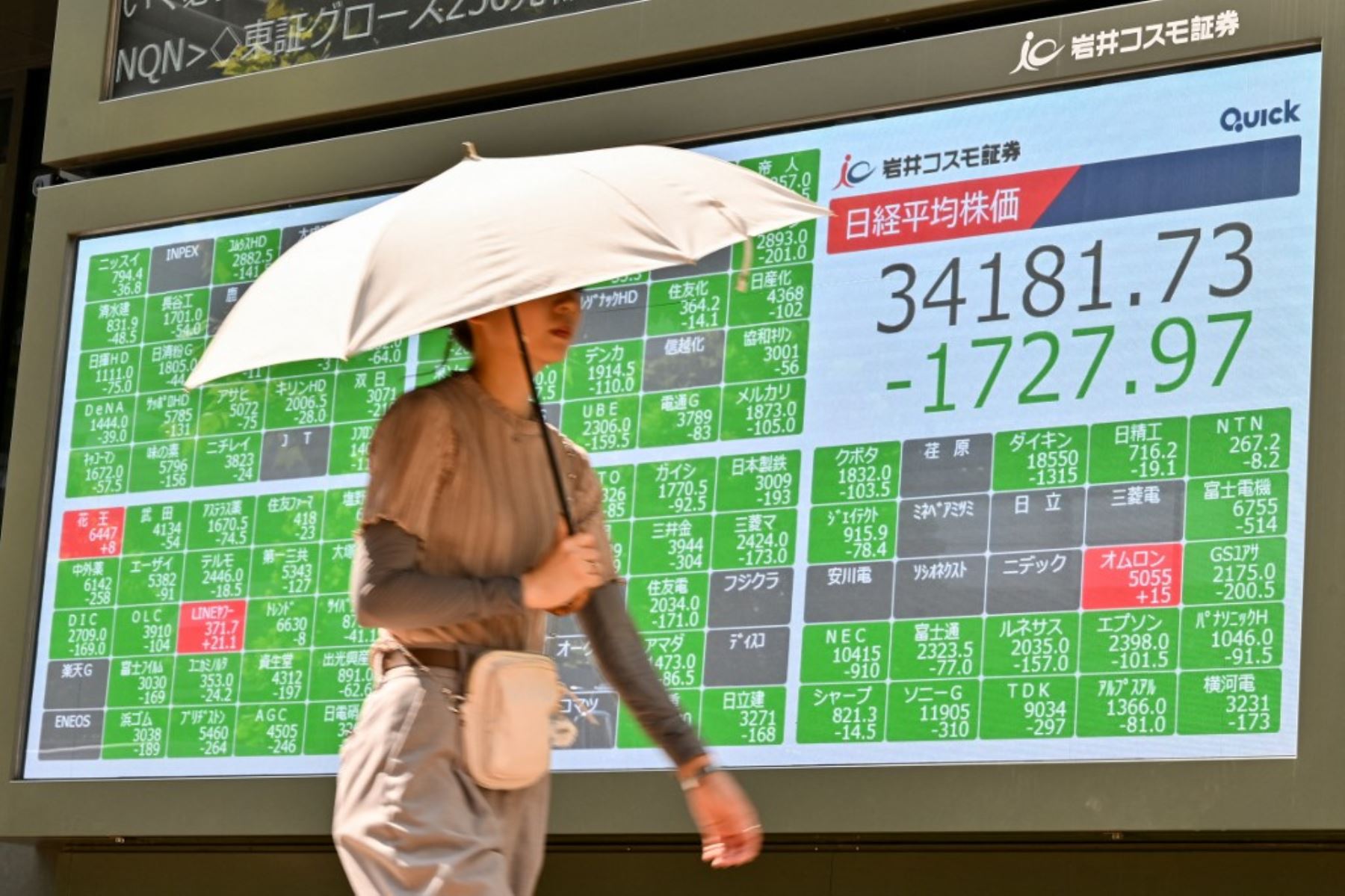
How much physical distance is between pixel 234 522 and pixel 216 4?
5.17 ft

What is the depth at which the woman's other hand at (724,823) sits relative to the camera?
11.2 ft

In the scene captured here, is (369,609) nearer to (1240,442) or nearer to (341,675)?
(1240,442)

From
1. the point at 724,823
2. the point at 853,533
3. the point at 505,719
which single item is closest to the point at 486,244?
the point at 505,719

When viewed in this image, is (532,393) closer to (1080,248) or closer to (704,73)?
(1080,248)

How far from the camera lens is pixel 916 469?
206 inches

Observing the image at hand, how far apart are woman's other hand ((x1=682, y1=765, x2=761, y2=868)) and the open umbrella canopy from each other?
748mm

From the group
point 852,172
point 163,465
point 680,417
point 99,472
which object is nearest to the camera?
point 852,172

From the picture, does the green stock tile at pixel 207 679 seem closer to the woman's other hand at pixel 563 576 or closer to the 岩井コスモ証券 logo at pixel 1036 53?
the 岩井コスモ証券 logo at pixel 1036 53

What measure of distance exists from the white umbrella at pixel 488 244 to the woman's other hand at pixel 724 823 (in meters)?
0.46

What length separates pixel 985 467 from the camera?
5129 mm

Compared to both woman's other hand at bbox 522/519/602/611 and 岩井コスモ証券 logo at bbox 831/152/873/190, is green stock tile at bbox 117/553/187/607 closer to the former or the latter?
岩井コスモ証券 logo at bbox 831/152/873/190

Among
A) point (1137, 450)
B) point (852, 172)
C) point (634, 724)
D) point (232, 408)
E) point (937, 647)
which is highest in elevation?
point (852, 172)

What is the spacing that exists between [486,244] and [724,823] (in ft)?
2.89

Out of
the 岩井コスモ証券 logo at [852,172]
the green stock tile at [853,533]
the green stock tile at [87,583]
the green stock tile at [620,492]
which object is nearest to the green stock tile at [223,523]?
the green stock tile at [87,583]
